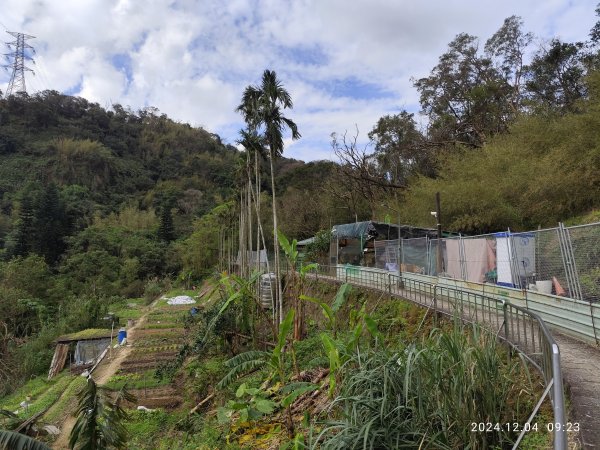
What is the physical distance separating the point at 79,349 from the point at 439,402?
1020 inches

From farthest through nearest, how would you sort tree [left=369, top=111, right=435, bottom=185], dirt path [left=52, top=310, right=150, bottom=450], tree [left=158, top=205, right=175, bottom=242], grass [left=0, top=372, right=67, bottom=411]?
tree [left=158, top=205, right=175, bottom=242] < tree [left=369, top=111, right=435, bottom=185] < grass [left=0, top=372, right=67, bottom=411] < dirt path [left=52, top=310, right=150, bottom=450]

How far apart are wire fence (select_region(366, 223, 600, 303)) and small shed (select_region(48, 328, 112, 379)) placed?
59.0 feet

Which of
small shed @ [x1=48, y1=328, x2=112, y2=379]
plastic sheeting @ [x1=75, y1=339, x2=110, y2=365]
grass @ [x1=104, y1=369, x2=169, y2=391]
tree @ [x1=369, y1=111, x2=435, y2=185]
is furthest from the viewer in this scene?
tree @ [x1=369, y1=111, x2=435, y2=185]

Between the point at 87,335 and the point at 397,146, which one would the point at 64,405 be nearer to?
the point at 87,335

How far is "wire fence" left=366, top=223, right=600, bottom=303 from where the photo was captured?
7.20 metres

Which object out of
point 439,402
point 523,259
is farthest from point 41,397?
point 439,402

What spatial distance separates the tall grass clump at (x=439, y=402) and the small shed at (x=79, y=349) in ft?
76.2

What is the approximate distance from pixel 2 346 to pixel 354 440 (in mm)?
31145

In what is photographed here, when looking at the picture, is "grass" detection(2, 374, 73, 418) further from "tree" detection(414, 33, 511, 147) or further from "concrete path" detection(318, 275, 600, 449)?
"tree" detection(414, 33, 511, 147)

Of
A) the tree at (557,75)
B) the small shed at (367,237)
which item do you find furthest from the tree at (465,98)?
the small shed at (367,237)

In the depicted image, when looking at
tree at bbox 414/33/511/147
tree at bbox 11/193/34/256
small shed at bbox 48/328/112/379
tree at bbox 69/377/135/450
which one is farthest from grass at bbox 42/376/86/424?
tree at bbox 11/193/34/256

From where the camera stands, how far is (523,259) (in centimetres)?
1061

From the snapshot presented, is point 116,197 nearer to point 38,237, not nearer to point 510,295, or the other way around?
point 38,237

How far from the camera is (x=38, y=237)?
54.9m
